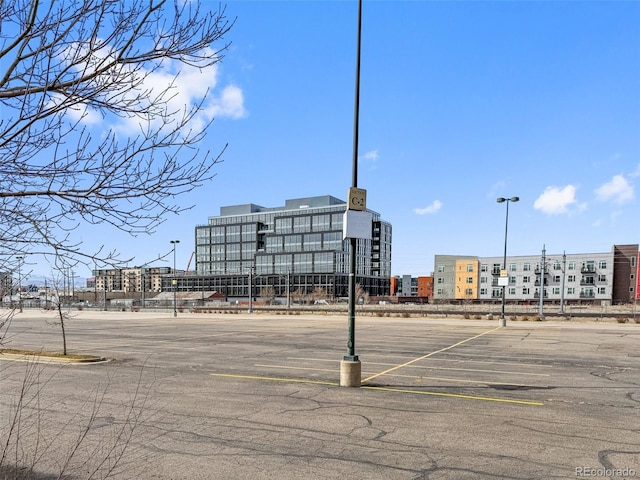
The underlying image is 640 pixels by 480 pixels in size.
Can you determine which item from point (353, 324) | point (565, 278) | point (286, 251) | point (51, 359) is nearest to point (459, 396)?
point (353, 324)

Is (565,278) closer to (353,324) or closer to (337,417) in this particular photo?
(353,324)

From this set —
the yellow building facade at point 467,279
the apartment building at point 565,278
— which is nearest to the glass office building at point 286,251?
the yellow building facade at point 467,279

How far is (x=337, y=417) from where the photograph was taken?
7.79 m

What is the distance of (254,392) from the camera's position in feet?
32.4

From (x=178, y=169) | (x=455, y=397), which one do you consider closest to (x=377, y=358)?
(x=455, y=397)

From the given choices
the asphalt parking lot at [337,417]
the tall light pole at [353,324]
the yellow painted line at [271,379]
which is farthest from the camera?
the yellow painted line at [271,379]

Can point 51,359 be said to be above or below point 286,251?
below

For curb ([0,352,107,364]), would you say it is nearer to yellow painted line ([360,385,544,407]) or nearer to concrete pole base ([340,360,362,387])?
concrete pole base ([340,360,362,387])

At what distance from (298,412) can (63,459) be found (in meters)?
3.91

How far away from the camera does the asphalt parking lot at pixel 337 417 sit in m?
5.67

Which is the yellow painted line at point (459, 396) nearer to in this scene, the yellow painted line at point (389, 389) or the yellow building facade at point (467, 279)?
the yellow painted line at point (389, 389)

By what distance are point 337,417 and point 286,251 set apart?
12292cm

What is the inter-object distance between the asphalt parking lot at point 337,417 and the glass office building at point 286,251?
101105 millimetres

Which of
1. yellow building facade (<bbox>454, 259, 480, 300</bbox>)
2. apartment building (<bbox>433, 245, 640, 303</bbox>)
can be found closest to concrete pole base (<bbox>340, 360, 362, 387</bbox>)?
apartment building (<bbox>433, 245, 640, 303</bbox>)
